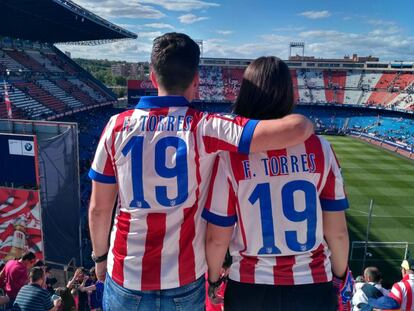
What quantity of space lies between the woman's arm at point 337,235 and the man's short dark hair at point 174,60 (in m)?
1.14

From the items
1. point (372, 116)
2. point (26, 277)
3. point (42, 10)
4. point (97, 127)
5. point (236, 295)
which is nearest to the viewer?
point (236, 295)

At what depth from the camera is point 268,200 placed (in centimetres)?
203

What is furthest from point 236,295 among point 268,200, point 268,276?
point 268,200

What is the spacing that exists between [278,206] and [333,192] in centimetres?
35

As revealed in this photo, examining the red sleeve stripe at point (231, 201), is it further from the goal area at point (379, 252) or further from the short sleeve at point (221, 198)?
the goal area at point (379, 252)

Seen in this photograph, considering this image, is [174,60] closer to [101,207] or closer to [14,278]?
[101,207]

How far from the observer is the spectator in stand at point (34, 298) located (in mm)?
3783

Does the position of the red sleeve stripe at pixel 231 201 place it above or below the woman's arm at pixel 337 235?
above

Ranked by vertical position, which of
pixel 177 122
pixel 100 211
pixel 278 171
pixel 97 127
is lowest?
pixel 97 127

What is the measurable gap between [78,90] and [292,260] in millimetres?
37933

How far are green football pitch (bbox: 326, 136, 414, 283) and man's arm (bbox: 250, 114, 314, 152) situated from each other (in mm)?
11020

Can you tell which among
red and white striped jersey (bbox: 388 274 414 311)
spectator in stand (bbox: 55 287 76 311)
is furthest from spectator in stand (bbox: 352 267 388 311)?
spectator in stand (bbox: 55 287 76 311)

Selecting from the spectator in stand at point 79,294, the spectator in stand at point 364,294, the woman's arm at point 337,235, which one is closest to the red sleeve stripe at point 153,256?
the woman's arm at point 337,235

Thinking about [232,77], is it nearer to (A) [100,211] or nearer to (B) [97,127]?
(B) [97,127]
